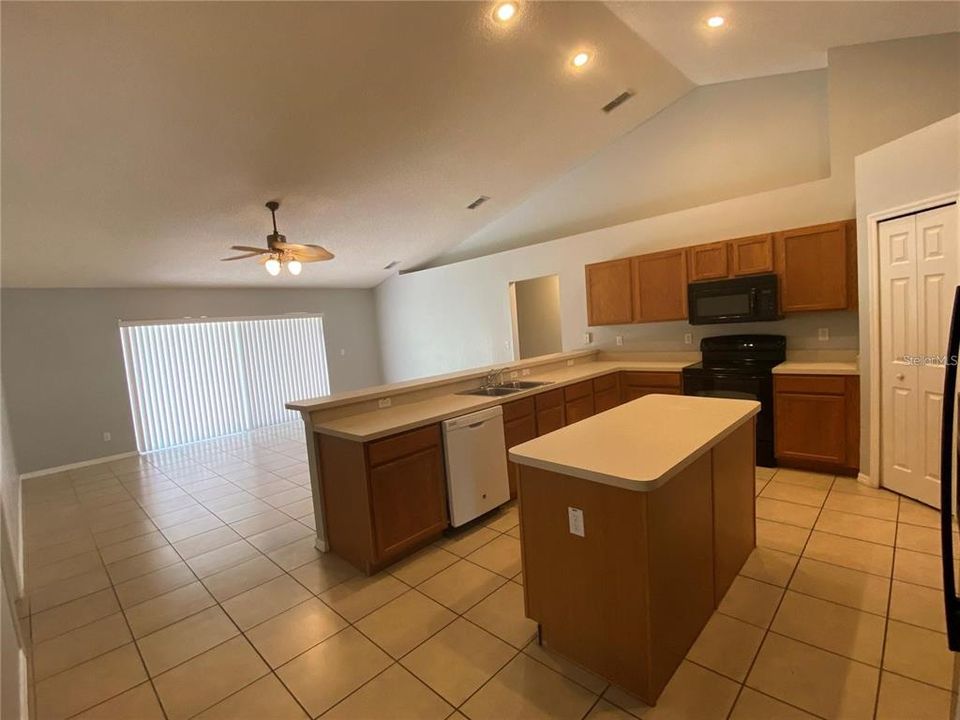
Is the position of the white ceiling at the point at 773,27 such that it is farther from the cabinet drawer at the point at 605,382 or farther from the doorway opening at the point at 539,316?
the doorway opening at the point at 539,316

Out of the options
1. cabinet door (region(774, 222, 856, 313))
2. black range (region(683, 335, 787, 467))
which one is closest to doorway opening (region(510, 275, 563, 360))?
black range (region(683, 335, 787, 467))

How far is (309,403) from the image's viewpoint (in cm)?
292

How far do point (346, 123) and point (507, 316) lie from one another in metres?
3.61

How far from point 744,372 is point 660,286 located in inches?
49.1

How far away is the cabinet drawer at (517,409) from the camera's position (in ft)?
11.3

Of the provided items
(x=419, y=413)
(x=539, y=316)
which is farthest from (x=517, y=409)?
(x=539, y=316)

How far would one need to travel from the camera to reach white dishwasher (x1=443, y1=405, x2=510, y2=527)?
3.00 metres

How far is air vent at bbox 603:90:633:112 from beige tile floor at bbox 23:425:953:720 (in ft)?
12.5

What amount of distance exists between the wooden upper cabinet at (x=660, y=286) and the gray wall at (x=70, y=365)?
248 inches

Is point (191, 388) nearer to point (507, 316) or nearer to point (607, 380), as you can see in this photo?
point (507, 316)

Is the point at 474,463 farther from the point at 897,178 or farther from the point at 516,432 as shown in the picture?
the point at 897,178

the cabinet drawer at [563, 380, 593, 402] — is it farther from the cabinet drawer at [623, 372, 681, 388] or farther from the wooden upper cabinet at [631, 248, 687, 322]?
the wooden upper cabinet at [631, 248, 687, 322]

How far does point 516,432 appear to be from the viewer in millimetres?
3535

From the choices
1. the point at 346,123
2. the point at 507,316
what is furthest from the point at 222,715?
the point at 507,316
